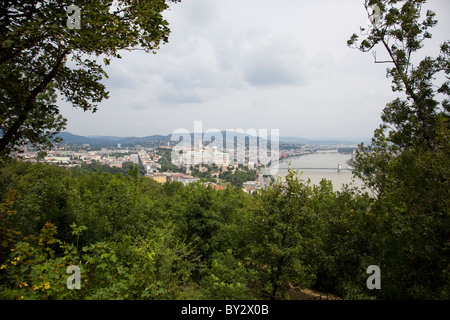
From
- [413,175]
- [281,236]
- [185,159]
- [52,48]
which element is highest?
[52,48]

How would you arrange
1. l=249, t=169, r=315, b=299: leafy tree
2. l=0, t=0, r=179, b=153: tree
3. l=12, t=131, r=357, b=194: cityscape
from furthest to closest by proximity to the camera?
l=12, t=131, r=357, b=194: cityscape
l=249, t=169, r=315, b=299: leafy tree
l=0, t=0, r=179, b=153: tree

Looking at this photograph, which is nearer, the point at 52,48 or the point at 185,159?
the point at 52,48

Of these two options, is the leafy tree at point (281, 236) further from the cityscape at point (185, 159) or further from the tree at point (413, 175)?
the cityscape at point (185, 159)

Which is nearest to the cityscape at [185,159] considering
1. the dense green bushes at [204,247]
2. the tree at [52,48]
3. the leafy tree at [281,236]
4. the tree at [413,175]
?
the dense green bushes at [204,247]

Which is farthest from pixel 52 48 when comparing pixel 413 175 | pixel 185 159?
pixel 185 159

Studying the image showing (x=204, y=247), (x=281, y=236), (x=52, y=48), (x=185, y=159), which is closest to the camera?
(x=52, y=48)

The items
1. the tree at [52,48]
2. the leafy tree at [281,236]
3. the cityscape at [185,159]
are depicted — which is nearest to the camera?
the tree at [52,48]

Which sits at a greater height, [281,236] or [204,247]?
[281,236]

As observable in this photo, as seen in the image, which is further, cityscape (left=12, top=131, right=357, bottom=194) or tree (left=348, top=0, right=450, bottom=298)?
cityscape (left=12, top=131, right=357, bottom=194)

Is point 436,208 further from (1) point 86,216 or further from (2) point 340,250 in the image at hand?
(1) point 86,216

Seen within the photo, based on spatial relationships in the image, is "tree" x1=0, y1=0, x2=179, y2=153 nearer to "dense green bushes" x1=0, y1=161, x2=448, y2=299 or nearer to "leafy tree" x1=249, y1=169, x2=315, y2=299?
"dense green bushes" x1=0, y1=161, x2=448, y2=299

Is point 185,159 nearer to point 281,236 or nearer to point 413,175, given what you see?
point 281,236

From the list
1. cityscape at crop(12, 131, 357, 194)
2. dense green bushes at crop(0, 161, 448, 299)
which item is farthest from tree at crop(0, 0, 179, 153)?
cityscape at crop(12, 131, 357, 194)
